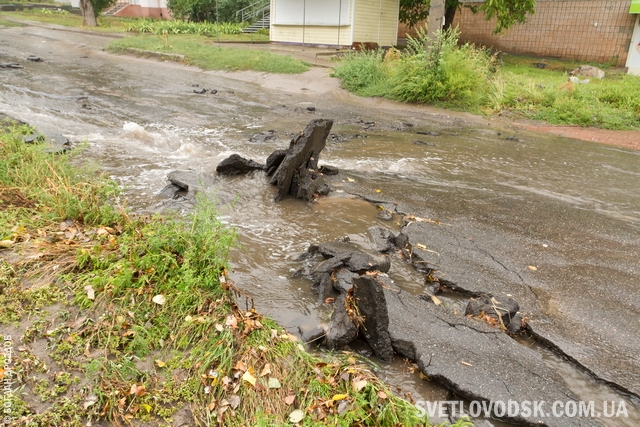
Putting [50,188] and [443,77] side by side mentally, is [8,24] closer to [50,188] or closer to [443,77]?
[443,77]

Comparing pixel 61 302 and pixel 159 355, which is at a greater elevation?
pixel 61 302

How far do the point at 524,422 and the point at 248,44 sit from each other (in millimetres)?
24107

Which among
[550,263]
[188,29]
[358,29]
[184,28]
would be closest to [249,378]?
[550,263]

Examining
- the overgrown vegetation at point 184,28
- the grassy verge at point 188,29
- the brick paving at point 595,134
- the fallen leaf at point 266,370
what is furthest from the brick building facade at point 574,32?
the fallen leaf at point 266,370

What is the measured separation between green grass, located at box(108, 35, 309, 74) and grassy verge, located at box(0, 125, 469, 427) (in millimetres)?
14161

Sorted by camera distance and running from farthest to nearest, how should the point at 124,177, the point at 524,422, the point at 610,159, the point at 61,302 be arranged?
the point at 610,159, the point at 124,177, the point at 61,302, the point at 524,422

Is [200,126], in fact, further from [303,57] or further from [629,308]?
[303,57]

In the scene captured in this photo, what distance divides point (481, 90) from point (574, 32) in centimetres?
995

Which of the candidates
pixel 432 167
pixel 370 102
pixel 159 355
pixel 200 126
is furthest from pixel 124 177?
pixel 370 102

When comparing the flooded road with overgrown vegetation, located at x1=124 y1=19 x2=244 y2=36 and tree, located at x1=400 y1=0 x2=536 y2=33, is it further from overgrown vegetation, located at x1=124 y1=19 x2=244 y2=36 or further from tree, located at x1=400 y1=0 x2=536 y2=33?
overgrown vegetation, located at x1=124 y1=19 x2=244 y2=36

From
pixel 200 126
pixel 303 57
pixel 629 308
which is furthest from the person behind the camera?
pixel 303 57

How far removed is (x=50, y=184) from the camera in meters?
5.04

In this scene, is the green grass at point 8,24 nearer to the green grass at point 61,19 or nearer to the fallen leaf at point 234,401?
the green grass at point 61,19

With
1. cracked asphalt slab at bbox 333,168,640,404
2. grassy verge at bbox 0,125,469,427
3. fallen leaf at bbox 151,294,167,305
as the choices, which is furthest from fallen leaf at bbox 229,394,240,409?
cracked asphalt slab at bbox 333,168,640,404
